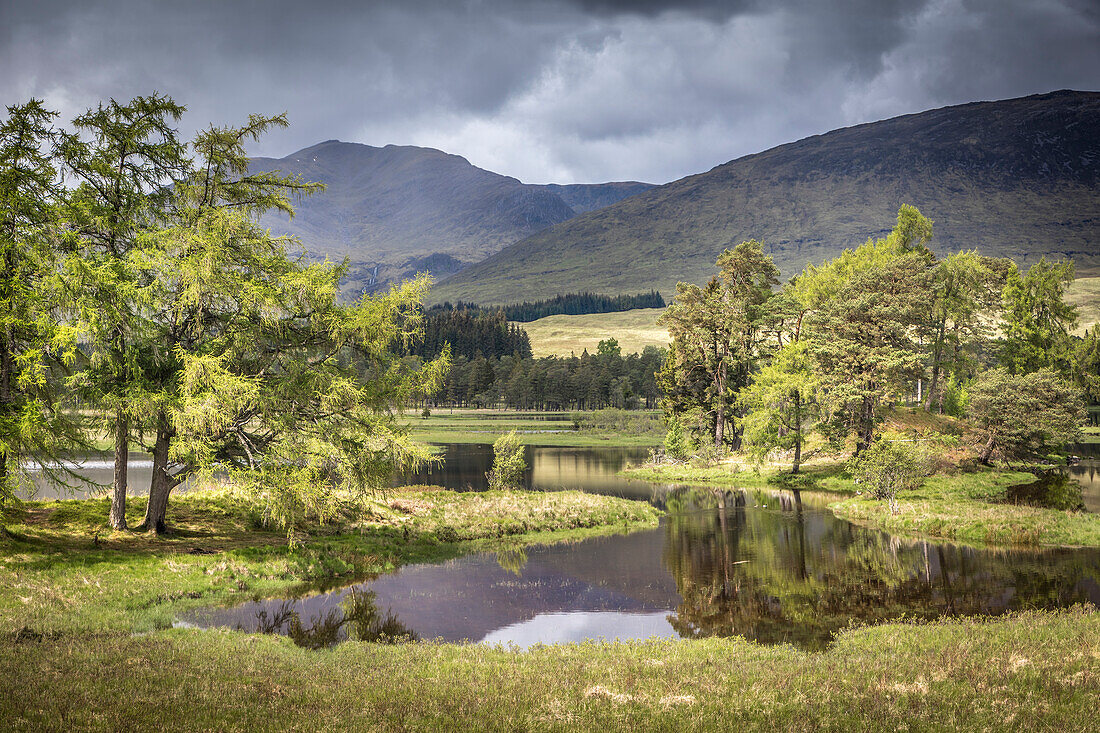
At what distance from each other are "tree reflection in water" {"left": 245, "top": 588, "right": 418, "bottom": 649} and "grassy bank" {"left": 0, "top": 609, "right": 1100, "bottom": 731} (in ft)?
5.61

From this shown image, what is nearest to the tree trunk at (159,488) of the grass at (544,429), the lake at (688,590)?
the lake at (688,590)

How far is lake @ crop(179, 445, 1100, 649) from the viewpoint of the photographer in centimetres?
1941

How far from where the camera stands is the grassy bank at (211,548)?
17422mm

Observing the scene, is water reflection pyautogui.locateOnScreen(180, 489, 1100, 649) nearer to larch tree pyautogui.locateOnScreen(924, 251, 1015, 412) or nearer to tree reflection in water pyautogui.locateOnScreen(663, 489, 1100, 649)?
tree reflection in water pyautogui.locateOnScreen(663, 489, 1100, 649)

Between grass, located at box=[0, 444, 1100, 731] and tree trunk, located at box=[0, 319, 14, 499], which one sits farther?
tree trunk, located at box=[0, 319, 14, 499]

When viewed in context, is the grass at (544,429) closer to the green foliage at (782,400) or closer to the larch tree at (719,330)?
the larch tree at (719,330)

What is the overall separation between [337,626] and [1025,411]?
5307 centimetres

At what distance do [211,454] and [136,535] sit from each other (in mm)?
4504

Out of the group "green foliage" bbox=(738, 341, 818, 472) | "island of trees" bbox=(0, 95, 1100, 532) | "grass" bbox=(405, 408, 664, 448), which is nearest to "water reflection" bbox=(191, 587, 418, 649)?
"island of trees" bbox=(0, 95, 1100, 532)

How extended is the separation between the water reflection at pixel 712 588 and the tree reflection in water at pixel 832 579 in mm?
61

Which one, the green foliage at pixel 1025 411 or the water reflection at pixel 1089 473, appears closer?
the water reflection at pixel 1089 473

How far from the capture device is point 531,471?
65125 mm

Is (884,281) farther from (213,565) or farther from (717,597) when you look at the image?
(213,565)

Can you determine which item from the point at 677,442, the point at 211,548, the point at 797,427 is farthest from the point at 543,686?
the point at 677,442
